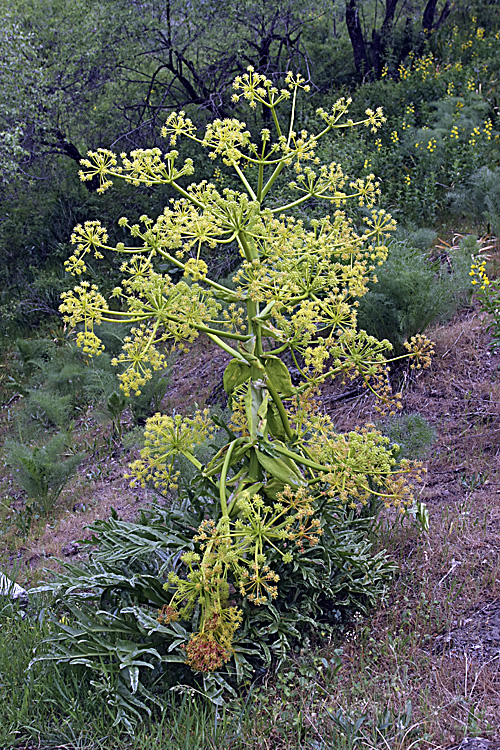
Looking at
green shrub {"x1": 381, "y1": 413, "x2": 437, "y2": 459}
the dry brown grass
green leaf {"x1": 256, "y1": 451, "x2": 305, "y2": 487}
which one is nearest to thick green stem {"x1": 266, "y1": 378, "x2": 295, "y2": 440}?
green leaf {"x1": 256, "y1": 451, "x2": 305, "y2": 487}

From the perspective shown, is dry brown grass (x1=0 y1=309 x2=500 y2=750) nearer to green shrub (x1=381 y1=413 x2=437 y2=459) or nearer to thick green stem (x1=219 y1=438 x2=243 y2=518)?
green shrub (x1=381 y1=413 x2=437 y2=459)

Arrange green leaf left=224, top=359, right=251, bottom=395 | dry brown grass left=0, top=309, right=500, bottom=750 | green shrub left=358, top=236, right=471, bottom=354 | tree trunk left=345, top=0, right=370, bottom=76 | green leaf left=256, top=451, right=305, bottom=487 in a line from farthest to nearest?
tree trunk left=345, top=0, right=370, bottom=76
green shrub left=358, top=236, right=471, bottom=354
green leaf left=224, top=359, right=251, bottom=395
green leaf left=256, top=451, right=305, bottom=487
dry brown grass left=0, top=309, right=500, bottom=750

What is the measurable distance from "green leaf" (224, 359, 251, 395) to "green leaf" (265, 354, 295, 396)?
8 centimetres

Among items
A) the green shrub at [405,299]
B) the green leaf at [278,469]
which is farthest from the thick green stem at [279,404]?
the green shrub at [405,299]

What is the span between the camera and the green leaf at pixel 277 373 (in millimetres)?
2445

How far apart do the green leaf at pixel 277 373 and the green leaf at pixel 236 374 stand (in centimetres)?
8

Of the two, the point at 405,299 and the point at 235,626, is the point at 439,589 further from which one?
the point at 405,299

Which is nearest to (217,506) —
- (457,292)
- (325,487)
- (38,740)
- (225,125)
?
(325,487)

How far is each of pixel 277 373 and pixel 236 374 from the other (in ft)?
0.55

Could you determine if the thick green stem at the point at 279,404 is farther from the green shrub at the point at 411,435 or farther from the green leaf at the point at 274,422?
the green shrub at the point at 411,435

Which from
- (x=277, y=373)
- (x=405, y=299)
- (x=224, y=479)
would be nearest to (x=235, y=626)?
(x=224, y=479)

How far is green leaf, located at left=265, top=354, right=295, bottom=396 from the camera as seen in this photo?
2.45 meters

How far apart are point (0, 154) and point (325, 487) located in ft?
21.3

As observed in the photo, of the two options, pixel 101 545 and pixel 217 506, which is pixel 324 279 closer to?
pixel 217 506
